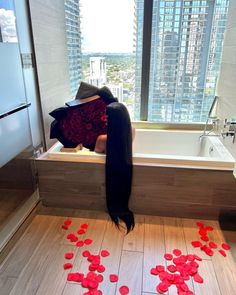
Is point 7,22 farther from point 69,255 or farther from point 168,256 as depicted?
point 168,256

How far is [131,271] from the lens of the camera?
1566 mm

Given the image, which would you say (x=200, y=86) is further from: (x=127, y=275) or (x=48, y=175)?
(x=127, y=275)

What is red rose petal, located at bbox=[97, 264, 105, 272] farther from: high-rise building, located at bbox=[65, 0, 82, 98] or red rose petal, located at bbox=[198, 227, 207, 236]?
high-rise building, located at bbox=[65, 0, 82, 98]

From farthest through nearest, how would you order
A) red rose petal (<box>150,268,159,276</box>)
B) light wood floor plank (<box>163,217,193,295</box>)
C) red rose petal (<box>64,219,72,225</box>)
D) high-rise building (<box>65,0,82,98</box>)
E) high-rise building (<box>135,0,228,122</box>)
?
high-rise building (<box>65,0,82,98</box>) → high-rise building (<box>135,0,228,122</box>) → red rose petal (<box>64,219,72,225</box>) → light wood floor plank (<box>163,217,193,295</box>) → red rose petal (<box>150,268,159,276</box>)

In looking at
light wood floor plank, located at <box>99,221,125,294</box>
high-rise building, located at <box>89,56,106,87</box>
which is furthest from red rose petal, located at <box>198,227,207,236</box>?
high-rise building, located at <box>89,56,106,87</box>

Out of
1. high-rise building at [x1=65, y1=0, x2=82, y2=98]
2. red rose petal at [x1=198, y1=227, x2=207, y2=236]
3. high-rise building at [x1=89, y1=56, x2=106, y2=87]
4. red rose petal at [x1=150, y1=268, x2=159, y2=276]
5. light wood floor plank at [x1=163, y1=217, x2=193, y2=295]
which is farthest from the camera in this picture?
high-rise building at [x1=89, y1=56, x2=106, y2=87]

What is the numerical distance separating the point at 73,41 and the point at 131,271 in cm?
235

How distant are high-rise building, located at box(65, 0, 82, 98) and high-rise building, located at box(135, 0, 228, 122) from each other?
2.18ft

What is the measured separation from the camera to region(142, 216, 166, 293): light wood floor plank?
149cm

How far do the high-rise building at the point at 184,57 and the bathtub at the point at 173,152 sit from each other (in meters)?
0.27

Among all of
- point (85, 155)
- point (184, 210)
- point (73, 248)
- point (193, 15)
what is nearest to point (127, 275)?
point (73, 248)

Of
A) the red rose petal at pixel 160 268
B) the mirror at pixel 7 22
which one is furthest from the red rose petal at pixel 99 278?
the mirror at pixel 7 22

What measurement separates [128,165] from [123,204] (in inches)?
14.0

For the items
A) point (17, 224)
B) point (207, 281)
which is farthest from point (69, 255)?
point (207, 281)
